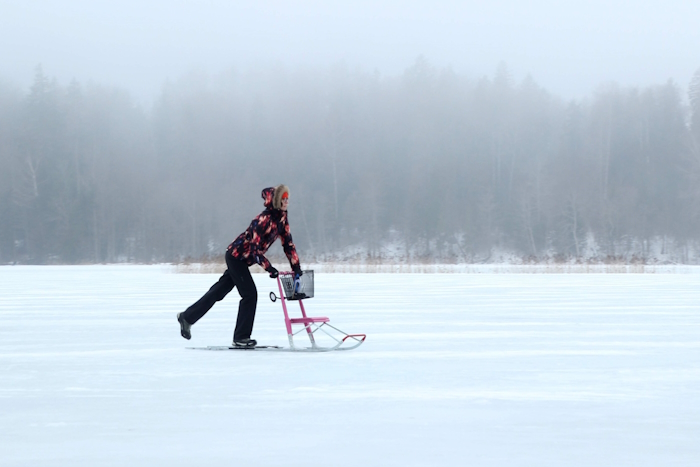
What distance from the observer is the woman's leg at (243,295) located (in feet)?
24.5

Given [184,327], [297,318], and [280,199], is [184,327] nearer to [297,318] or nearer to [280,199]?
[297,318]

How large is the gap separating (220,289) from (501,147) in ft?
217

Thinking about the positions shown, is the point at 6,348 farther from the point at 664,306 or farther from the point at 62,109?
the point at 62,109

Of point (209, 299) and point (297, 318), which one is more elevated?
point (209, 299)

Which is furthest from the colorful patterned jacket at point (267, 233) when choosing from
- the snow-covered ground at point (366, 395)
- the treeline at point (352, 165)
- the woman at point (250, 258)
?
the treeline at point (352, 165)

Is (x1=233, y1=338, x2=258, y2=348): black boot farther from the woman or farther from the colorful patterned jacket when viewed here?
the colorful patterned jacket

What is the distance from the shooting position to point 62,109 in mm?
74875

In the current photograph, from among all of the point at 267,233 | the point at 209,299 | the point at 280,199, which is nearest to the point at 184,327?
the point at 209,299

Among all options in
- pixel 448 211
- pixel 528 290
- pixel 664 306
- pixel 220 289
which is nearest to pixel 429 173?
pixel 448 211

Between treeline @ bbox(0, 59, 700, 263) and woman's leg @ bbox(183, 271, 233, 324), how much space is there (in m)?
54.2

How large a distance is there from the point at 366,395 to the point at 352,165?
6760 cm

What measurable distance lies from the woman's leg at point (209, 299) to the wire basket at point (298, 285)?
623mm

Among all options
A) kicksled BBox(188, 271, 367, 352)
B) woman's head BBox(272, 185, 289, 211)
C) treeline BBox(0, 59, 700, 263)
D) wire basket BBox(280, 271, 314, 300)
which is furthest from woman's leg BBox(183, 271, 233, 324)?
treeline BBox(0, 59, 700, 263)

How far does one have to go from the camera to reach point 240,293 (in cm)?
756
